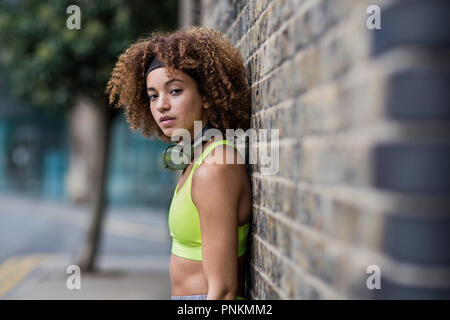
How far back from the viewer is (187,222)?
2.24 meters

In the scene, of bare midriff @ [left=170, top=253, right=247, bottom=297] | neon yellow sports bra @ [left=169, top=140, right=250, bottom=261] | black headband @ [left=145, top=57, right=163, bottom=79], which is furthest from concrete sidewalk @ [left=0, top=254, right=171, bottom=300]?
black headband @ [left=145, top=57, right=163, bottom=79]

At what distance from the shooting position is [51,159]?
21344 mm

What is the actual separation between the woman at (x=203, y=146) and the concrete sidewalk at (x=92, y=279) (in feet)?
13.7

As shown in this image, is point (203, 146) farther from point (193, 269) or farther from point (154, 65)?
point (193, 269)

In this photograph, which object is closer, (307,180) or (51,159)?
(307,180)

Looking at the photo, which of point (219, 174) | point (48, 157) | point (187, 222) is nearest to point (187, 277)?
point (187, 222)

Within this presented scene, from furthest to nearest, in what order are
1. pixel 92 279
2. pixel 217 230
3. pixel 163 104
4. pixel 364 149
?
pixel 92 279 < pixel 163 104 < pixel 217 230 < pixel 364 149

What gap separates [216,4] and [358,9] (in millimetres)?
3257

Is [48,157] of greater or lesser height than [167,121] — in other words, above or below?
below

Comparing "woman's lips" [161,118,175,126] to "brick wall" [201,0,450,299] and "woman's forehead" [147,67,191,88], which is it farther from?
"brick wall" [201,0,450,299]

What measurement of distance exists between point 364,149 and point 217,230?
101cm
